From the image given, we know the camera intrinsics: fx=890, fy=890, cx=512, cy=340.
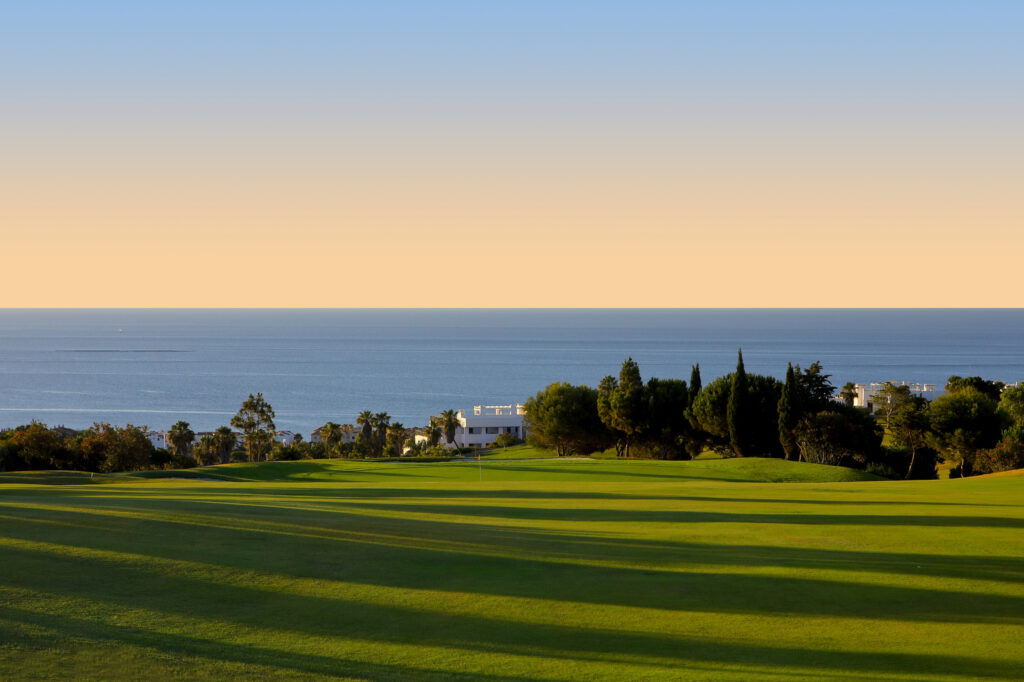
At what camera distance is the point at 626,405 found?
68.0m

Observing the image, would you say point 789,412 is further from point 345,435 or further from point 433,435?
point 345,435

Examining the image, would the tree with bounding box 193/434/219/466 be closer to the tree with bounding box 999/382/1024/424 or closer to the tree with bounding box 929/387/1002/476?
the tree with bounding box 929/387/1002/476

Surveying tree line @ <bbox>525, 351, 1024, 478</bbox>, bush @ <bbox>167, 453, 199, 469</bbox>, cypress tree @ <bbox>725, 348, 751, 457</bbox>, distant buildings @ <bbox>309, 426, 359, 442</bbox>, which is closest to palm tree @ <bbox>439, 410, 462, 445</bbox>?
distant buildings @ <bbox>309, 426, 359, 442</bbox>

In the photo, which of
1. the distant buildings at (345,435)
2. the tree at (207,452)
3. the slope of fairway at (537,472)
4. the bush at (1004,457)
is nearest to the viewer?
the slope of fairway at (537,472)

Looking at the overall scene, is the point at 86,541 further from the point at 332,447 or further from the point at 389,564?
the point at 332,447

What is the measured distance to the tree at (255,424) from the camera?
7888cm

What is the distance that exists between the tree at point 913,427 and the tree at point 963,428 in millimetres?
729

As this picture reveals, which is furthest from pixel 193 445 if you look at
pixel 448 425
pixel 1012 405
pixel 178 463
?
pixel 1012 405

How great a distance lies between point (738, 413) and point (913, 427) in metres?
12.1

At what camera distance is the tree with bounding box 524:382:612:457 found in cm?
7344

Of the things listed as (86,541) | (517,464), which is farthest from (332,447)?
(86,541)

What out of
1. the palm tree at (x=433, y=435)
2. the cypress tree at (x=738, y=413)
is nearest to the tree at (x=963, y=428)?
the cypress tree at (x=738, y=413)

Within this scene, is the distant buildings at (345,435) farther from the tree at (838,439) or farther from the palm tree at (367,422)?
the tree at (838,439)

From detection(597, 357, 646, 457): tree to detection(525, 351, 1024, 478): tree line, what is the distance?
0.25 feet
